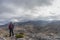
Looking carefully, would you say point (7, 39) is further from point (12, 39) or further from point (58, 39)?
point (58, 39)

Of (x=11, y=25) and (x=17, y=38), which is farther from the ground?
(x=11, y=25)

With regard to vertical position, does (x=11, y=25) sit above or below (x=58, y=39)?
above

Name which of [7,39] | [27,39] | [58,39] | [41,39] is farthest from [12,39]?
[58,39]

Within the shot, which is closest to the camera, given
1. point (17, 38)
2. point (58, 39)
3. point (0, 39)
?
point (0, 39)

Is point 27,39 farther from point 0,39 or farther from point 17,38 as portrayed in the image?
point 0,39

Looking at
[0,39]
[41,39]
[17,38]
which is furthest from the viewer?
[41,39]

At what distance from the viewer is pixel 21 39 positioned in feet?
124

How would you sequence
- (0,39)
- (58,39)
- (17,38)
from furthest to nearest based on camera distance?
1. (58,39)
2. (17,38)
3. (0,39)

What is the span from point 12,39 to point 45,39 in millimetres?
8729

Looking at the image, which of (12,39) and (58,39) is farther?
(58,39)

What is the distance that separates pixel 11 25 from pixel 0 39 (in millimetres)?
4161

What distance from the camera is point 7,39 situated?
37469 mm

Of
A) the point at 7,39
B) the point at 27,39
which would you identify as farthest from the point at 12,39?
the point at 27,39

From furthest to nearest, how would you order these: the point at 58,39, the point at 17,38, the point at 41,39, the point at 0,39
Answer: the point at 58,39 → the point at 41,39 → the point at 17,38 → the point at 0,39
